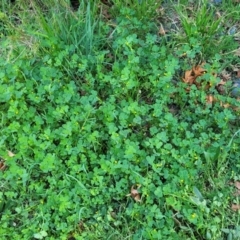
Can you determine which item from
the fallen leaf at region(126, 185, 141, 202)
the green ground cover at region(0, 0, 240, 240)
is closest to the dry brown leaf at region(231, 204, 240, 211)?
the green ground cover at region(0, 0, 240, 240)

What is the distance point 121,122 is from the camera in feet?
10.1

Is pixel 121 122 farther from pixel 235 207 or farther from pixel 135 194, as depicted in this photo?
pixel 235 207

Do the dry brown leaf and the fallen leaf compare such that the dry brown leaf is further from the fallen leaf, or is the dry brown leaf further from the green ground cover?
the fallen leaf

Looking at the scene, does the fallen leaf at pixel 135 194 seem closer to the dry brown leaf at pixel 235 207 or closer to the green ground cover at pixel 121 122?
the green ground cover at pixel 121 122

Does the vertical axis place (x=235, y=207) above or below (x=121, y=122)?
below

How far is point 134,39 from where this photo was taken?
128 inches

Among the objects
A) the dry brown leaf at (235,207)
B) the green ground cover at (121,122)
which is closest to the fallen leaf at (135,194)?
the green ground cover at (121,122)

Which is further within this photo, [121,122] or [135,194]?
[121,122]

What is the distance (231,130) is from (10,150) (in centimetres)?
152

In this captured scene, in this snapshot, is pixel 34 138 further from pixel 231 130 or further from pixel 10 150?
pixel 231 130

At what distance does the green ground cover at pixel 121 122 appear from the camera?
2879 mm

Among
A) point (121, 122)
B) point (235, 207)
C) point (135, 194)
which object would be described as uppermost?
point (121, 122)

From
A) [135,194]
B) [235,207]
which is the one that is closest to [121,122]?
[135,194]

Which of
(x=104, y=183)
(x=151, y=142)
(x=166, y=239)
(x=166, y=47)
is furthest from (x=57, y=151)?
(x=166, y=47)
